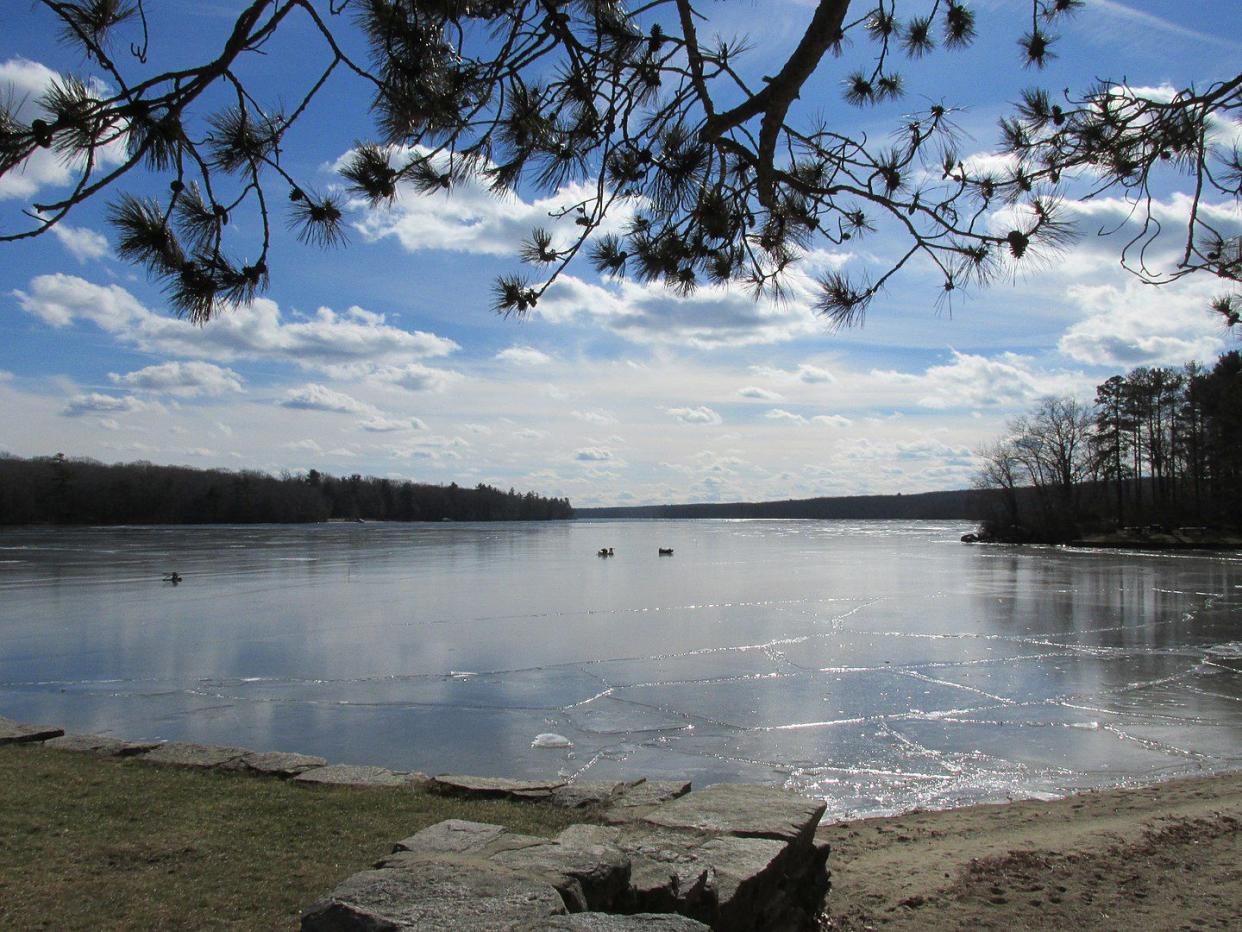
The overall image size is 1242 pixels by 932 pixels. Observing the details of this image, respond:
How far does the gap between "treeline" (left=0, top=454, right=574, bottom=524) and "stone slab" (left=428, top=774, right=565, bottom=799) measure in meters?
90.3

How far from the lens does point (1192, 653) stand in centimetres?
1240

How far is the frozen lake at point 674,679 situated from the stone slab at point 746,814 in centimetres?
213

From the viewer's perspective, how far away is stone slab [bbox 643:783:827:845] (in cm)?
360

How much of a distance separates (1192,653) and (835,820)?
9.82 m

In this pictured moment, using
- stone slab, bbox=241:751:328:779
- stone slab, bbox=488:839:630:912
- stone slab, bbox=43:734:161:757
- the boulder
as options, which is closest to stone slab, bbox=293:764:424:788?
stone slab, bbox=241:751:328:779

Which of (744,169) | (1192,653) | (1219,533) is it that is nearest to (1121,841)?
(744,169)

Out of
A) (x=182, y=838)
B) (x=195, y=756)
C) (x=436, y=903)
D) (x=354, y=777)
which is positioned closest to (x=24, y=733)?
(x=195, y=756)

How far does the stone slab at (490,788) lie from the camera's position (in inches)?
208

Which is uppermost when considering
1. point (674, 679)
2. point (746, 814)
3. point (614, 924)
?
point (614, 924)

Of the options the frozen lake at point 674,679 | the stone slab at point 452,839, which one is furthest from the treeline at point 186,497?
the stone slab at point 452,839

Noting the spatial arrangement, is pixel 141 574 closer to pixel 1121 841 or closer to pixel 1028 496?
pixel 1121 841

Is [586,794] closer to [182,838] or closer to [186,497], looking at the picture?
[182,838]

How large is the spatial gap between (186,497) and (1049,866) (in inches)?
4181

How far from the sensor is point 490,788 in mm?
5383
